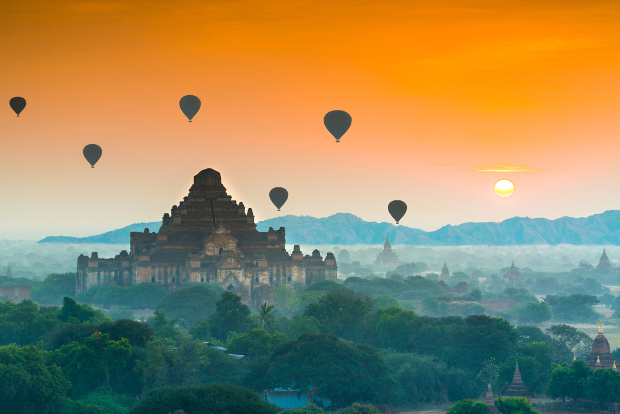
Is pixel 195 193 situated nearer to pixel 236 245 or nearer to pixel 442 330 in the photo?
pixel 236 245

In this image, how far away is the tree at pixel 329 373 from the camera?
3009 inches

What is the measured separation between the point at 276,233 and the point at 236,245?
958cm

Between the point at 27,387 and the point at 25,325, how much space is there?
29.2 m

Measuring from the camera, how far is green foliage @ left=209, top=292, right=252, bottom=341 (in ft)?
335

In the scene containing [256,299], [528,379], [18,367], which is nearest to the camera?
[18,367]

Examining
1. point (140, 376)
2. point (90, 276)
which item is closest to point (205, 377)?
point (140, 376)

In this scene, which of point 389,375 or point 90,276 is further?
point 90,276

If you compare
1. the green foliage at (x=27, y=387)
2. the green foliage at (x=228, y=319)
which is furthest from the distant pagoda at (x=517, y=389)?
the green foliage at (x=27, y=387)

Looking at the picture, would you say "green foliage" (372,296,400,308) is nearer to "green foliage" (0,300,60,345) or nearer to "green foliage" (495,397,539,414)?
"green foliage" (0,300,60,345)

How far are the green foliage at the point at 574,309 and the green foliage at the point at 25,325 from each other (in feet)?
276

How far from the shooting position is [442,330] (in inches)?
3703

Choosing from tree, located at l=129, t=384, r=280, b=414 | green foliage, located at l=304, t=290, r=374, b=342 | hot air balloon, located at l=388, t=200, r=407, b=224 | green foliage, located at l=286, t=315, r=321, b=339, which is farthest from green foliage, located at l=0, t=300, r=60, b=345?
hot air balloon, located at l=388, t=200, r=407, b=224

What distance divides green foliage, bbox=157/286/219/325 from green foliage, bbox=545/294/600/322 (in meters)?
55.7

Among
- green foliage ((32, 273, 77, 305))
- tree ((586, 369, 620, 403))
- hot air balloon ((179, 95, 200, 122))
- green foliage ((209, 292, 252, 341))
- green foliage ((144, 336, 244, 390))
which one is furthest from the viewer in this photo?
green foliage ((32, 273, 77, 305))
